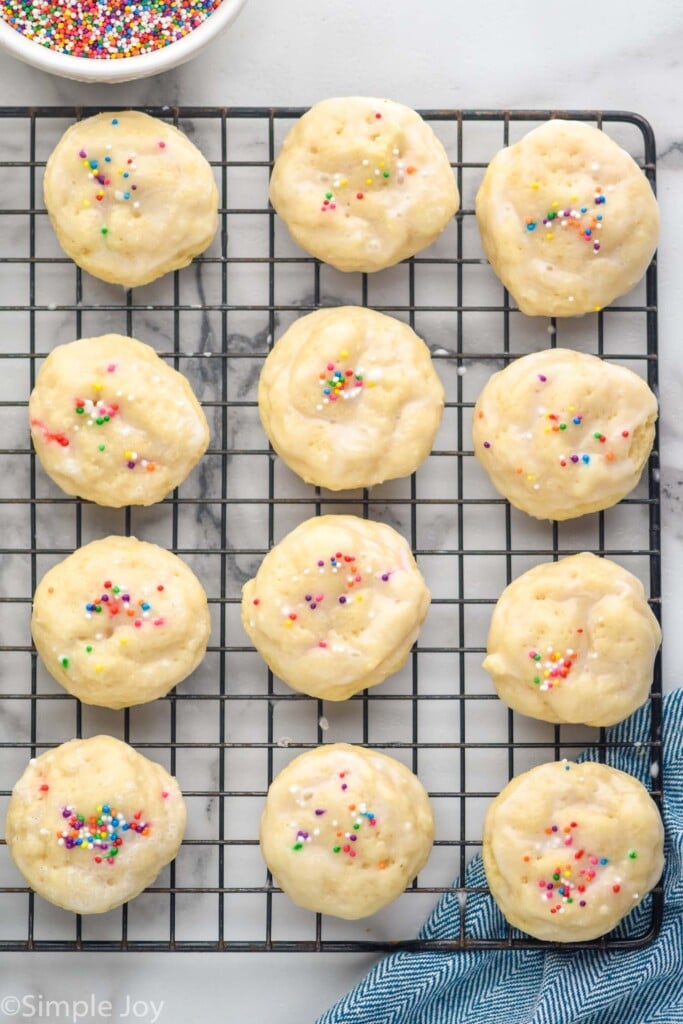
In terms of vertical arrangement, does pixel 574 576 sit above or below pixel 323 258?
below

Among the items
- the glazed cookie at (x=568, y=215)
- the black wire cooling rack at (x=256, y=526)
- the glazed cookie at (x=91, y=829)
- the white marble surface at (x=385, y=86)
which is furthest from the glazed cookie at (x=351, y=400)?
the glazed cookie at (x=91, y=829)

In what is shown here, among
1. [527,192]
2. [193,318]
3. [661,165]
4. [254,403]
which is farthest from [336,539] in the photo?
[661,165]

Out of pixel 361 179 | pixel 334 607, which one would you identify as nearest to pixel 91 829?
pixel 334 607

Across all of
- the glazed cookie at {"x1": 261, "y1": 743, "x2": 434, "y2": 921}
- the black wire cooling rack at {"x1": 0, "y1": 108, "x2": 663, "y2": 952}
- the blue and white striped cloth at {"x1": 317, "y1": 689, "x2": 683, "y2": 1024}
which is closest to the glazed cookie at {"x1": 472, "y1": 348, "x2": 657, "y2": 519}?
the black wire cooling rack at {"x1": 0, "y1": 108, "x2": 663, "y2": 952}

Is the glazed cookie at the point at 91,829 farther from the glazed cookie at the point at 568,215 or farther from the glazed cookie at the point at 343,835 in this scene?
the glazed cookie at the point at 568,215

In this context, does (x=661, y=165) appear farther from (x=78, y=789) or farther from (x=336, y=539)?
(x=78, y=789)

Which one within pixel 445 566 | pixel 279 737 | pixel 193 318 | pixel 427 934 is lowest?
pixel 427 934
